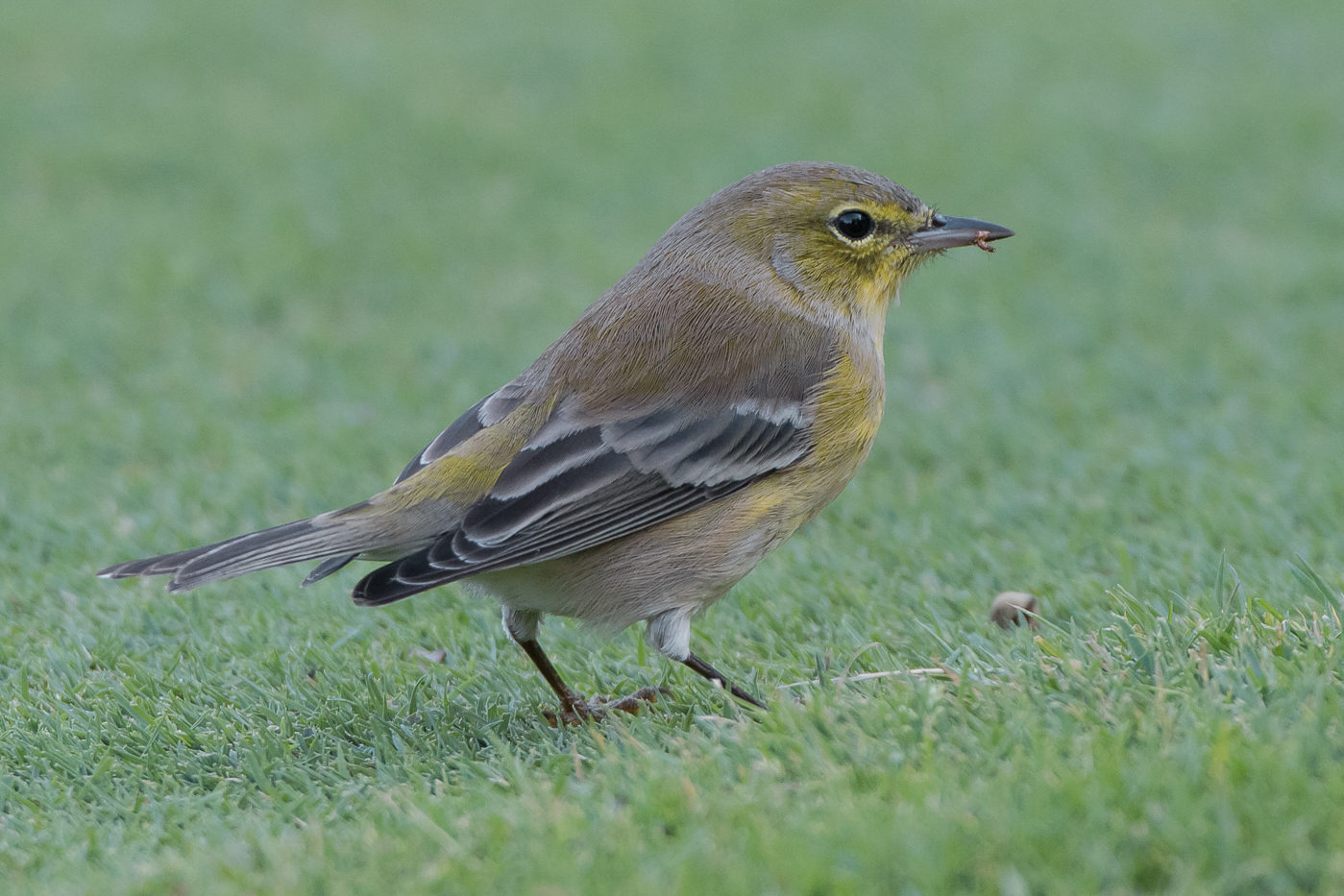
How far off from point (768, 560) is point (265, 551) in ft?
7.21

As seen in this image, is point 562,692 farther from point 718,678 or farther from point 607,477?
point 607,477

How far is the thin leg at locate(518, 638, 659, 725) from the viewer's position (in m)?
4.04

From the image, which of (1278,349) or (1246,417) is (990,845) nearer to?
(1246,417)

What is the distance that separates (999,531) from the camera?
5.61 m

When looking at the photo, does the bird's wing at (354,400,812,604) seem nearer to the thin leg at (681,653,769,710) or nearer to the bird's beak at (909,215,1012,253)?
the thin leg at (681,653,769,710)

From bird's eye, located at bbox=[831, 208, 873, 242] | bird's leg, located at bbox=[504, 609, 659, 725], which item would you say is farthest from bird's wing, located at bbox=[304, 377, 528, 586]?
bird's eye, located at bbox=[831, 208, 873, 242]

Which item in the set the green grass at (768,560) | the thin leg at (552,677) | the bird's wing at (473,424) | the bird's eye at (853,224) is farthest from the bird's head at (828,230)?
the thin leg at (552,677)

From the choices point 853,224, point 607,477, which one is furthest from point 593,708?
point 853,224

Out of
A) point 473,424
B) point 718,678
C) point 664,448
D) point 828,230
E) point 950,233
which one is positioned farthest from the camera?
point 950,233

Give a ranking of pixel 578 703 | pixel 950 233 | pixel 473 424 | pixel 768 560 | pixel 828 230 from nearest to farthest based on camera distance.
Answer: pixel 578 703 < pixel 473 424 < pixel 828 230 < pixel 950 233 < pixel 768 560

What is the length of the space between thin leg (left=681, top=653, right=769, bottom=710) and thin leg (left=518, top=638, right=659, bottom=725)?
0.12 m

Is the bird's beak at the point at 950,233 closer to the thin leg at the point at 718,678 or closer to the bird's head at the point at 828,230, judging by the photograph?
the bird's head at the point at 828,230

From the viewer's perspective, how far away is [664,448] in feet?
13.9

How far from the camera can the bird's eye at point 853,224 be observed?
4.78 metres
